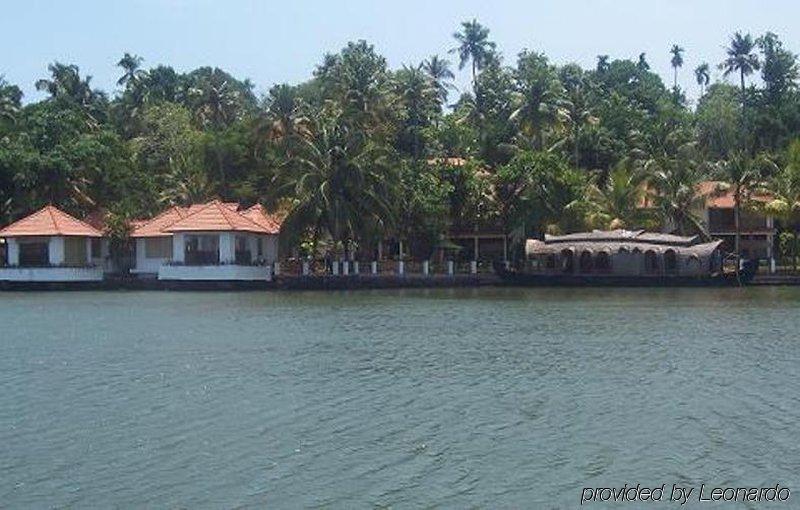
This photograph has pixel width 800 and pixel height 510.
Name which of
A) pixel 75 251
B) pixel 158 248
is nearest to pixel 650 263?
pixel 158 248

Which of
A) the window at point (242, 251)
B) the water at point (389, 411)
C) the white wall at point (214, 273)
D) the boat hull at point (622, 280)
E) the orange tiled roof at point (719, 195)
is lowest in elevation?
the water at point (389, 411)

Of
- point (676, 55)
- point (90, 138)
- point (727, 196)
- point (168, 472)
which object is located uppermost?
point (676, 55)

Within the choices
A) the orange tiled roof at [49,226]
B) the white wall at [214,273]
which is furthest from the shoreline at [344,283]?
the orange tiled roof at [49,226]

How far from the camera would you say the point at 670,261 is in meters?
54.8

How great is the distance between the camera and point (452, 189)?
57562 millimetres

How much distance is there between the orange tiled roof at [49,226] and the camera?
57947 millimetres

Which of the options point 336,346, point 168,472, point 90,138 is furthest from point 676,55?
point 168,472

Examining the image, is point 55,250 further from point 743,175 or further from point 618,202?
point 743,175

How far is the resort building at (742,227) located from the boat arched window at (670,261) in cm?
834

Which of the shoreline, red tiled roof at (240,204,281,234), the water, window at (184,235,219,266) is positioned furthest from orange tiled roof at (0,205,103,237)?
the water

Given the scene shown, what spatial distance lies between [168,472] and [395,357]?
11.7 meters

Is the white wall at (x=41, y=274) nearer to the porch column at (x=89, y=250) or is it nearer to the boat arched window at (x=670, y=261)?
the porch column at (x=89, y=250)

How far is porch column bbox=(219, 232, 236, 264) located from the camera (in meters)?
57.4

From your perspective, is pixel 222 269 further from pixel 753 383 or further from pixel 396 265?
pixel 753 383
